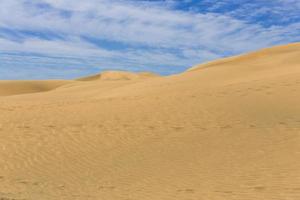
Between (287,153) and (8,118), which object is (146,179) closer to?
(287,153)

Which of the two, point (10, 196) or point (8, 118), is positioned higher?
point (8, 118)

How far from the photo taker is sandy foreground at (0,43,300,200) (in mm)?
7180

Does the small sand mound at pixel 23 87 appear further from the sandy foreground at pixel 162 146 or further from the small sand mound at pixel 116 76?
the sandy foreground at pixel 162 146

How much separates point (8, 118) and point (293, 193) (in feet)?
37.3

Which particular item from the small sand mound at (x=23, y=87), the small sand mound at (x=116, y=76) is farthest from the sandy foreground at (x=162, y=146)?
the small sand mound at (x=116, y=76)

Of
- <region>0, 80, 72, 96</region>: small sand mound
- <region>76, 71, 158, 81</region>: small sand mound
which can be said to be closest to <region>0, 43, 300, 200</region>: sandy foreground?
<region>0, 80, 72, 96</region>: small sand mound

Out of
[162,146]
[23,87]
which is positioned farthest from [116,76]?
[162,146]

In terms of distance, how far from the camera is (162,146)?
1023 cm

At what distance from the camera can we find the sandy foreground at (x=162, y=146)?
7.18m

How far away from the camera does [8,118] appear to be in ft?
49.0

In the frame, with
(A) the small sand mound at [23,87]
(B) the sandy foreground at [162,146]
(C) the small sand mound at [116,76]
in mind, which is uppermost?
(C) the small sand mound at [116,76]

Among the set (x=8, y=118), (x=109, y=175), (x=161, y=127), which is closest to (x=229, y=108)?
(x=161, y=127)

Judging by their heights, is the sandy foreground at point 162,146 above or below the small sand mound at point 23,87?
below

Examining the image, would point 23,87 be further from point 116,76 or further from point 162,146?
point 162,146
